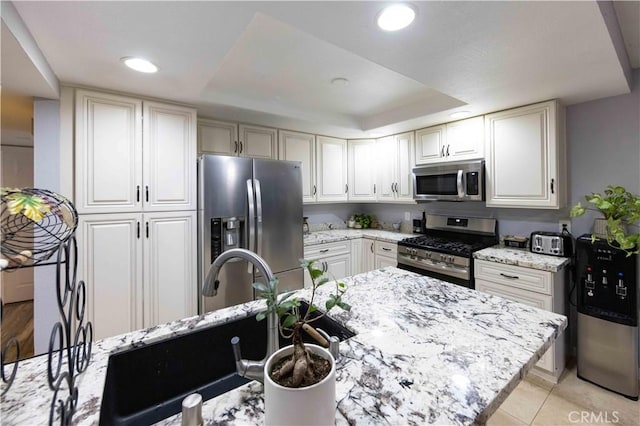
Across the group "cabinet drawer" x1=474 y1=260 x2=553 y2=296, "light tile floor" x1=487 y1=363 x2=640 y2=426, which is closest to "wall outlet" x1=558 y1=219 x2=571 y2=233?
"cabinet drawer" x1=474 y1=260 x2=553 y2=296

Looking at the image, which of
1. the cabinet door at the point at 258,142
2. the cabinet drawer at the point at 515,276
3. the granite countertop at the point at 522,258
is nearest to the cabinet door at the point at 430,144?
the granite countertop at the point at 522,258

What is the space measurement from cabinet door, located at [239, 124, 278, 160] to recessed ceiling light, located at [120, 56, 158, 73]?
123 cm

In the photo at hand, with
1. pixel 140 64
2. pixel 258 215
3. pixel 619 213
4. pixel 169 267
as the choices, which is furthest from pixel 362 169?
pixel 140 64

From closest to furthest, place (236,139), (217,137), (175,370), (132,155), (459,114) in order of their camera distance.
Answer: (175,370), (132,155), (459,114), (217,137), (236,139)

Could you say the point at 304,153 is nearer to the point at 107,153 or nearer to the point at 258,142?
the point at 258,142

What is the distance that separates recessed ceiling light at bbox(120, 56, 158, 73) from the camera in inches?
62.1

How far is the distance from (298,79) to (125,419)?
7.42 ft

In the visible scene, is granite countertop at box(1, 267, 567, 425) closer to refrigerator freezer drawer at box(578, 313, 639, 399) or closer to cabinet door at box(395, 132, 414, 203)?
refrigerator freezer drawer at box(578, 313, 639, 399)

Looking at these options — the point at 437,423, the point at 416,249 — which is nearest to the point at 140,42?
the point at 437,423

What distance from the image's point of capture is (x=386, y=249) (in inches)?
129

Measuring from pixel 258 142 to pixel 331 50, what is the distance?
1.46 meters

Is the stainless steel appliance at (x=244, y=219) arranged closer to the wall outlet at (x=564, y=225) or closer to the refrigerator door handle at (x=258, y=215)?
the refrigerator door handle at (x=258, y=215)

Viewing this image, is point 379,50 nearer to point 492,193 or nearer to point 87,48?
point 87,48

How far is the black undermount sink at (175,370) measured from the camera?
92 cm
